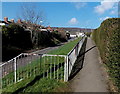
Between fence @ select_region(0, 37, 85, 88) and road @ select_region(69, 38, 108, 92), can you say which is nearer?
road @ select_region(69, 38, 108, 92)

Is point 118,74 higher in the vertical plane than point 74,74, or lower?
higher

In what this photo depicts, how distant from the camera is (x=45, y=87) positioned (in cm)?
511

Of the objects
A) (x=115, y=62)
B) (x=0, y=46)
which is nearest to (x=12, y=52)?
(x=0, y=46)

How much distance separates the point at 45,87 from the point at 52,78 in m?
1.04

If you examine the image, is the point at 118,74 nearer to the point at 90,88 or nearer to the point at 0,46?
the point at 90,88

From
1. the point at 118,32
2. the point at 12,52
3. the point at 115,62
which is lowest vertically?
the point at 12,52

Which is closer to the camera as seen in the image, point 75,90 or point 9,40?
point 75,90

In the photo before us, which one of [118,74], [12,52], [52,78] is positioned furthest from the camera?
[12,52]

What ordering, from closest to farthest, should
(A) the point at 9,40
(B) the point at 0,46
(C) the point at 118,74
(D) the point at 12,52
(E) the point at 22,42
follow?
1. (C) the point at 118,74
2. (B) the point at 0,46
3. (D) the point at 12,52
4. (A) the point at 9,40
5. (E) the point at 22,42

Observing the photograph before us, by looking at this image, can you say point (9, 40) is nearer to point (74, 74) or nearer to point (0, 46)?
point (0, 46)

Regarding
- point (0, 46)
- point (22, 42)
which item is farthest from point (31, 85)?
point (22, 42)

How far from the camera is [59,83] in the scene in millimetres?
5539

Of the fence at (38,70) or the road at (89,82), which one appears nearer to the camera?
the road at (89,82)

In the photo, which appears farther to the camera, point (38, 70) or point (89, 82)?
point (38, 70)
